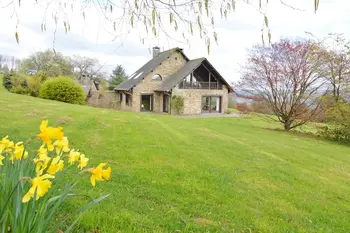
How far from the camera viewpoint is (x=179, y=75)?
2556 centimetres

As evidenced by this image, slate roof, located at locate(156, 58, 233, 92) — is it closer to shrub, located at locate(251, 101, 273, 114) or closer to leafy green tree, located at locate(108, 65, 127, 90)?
shrub, located at locate(251, 101, 273, 114)

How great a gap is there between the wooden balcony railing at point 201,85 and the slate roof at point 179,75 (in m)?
0.75

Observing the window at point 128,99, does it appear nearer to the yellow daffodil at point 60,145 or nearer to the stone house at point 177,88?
the stone house at point 177,88

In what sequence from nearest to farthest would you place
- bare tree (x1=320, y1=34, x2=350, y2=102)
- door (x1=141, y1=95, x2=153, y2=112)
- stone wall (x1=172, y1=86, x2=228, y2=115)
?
bare tree (x1=320, y1=34, x2=350, y2=102) < stone wall (x1=172, y1=86, x2=228, y2=115) < door (x1=141, y1=95, x2=153, y2=112)

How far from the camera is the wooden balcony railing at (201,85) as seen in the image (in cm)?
2541

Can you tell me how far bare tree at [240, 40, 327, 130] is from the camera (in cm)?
1492

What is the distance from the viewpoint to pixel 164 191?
3.94 metres

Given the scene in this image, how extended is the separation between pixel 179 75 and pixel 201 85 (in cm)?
260

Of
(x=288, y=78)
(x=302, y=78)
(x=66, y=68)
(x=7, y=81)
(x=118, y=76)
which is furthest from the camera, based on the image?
(x=118, y=76)

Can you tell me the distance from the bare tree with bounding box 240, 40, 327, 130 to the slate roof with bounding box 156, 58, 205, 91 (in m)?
8.71

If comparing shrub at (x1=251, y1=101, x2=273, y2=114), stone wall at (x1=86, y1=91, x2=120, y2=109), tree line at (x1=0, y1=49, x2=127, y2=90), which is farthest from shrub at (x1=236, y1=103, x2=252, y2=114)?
tree line at (x1=0, y1=49, x2=127, y2=90)

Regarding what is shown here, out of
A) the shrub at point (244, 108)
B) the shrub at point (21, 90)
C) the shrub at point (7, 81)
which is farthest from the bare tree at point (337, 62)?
the shrub at point (7, 81)

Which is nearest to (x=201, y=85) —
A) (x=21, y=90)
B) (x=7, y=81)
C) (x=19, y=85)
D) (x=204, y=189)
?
(x=21, y=90)

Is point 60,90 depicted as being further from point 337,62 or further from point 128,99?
point 337,62
